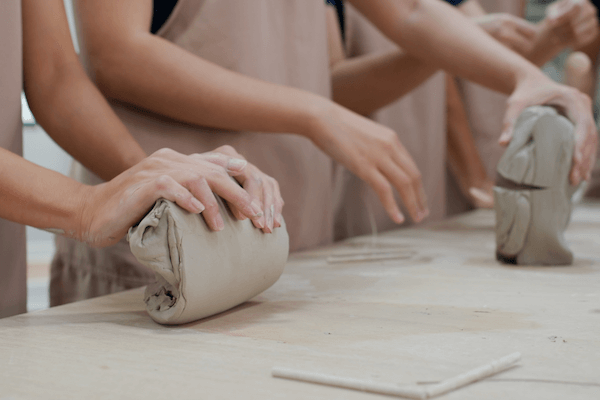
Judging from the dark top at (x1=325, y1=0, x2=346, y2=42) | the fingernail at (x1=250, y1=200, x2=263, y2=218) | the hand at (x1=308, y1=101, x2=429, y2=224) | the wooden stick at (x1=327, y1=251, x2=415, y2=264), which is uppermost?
the dark top at (x1=325, y1=0, x2=346, y2=42)

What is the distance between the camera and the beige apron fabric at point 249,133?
3.65 feet

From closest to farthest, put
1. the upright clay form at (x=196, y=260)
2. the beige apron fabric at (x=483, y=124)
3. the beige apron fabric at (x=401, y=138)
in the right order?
the upright clay form at (x=196, y=260)
the beige apron fabric at (x=401, y=138)
the beige apron fabric at (x=483, y=124)

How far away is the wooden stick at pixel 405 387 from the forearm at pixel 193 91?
2.10 ft

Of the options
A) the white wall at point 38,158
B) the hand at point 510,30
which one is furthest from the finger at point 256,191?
the white wall at point 38,158

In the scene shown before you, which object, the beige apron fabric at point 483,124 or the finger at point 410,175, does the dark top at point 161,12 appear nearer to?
the finger at point 410,175

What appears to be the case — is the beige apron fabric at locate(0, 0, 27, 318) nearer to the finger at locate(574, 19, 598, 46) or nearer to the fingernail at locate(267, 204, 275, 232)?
the fingernail at locate(267, 204, 275, 232)

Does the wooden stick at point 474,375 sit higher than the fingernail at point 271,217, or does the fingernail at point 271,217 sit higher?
the fingernail at point 271,217

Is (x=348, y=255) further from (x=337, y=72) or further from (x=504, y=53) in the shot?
(x=337, y=72)

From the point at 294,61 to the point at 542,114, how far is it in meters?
0.56

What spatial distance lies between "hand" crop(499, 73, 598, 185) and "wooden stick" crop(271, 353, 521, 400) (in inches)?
25.1

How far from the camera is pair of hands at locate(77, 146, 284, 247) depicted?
0.63 m

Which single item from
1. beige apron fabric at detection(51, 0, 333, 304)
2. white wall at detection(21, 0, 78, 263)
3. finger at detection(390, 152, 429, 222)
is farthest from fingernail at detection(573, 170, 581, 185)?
white wall at detection(21, 0, 78, 263)

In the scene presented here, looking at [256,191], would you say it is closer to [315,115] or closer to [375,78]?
[315,115]

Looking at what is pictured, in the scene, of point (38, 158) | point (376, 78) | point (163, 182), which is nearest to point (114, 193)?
point (163, 182)
